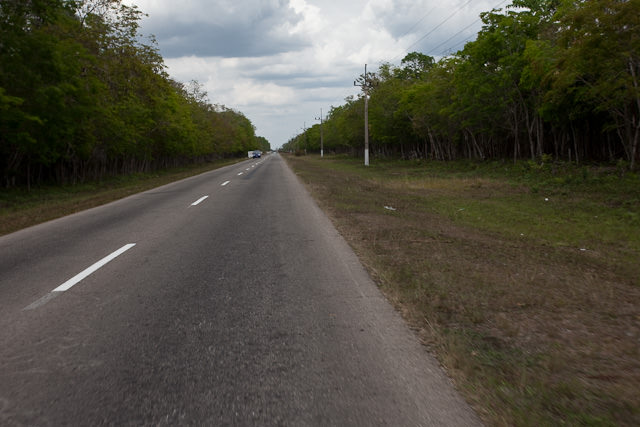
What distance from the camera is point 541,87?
78.4ft

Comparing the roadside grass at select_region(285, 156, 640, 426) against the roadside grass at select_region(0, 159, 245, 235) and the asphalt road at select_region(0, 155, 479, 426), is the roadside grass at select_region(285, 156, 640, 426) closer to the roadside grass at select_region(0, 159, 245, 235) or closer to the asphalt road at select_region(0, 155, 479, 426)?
the asphalt road at select_region(0, 155, 479, 426)

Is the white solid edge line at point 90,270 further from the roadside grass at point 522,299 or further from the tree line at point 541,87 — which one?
the tree line at point 541,87

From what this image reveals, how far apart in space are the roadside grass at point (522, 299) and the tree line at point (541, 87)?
703cm

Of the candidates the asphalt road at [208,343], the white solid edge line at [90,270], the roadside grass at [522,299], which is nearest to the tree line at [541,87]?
the roadside grass at [522,299]

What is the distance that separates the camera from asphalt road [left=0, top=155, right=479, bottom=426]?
266 cm

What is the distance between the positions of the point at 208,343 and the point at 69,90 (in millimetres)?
20262

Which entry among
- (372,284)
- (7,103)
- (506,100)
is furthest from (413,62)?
(372,284)

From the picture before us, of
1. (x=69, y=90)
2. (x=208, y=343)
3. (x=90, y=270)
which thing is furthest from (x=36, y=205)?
(x=208, y=343)

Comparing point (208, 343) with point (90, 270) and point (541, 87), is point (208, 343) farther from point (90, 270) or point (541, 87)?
point (541, 87)

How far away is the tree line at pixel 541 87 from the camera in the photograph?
15.5 meters

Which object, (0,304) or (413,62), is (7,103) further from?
(413,62)

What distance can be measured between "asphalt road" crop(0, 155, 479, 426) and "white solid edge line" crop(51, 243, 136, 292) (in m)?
0.03

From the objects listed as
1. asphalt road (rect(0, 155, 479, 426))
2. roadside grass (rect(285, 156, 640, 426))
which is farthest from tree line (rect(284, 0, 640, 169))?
asphalt road (rect(0, 155, 479, 426))

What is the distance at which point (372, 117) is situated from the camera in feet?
163
